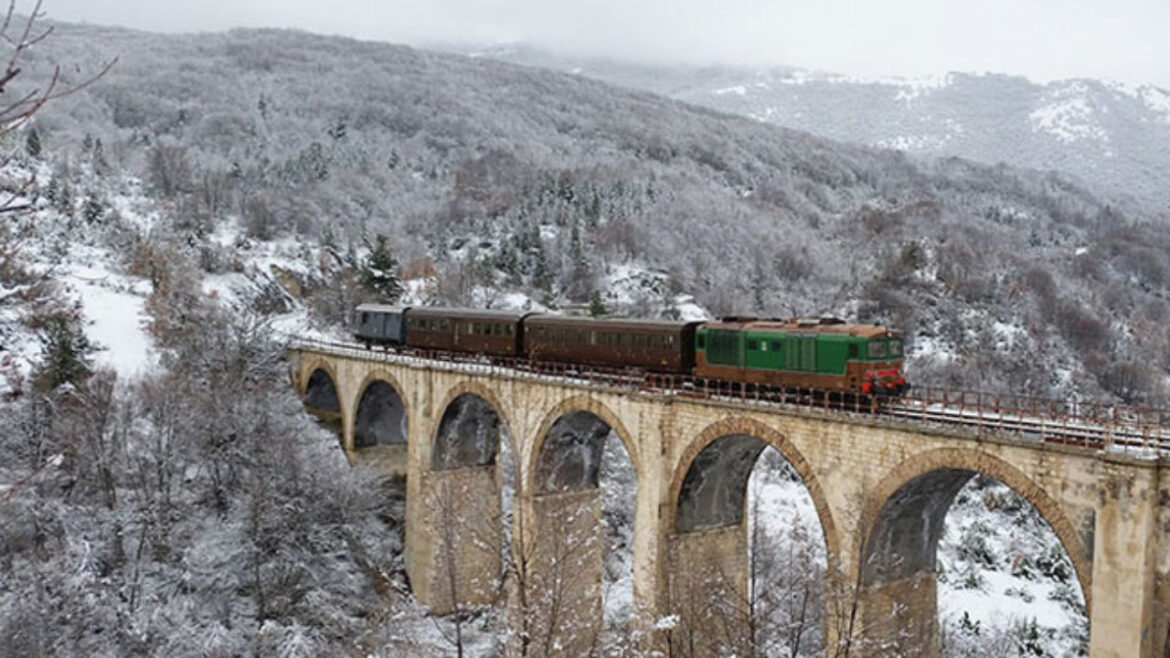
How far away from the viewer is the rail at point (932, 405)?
17562mm

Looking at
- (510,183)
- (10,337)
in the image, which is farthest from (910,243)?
(10,337)

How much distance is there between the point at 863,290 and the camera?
92188 millimetres

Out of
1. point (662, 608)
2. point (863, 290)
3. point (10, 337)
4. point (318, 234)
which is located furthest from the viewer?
point (863, 290)

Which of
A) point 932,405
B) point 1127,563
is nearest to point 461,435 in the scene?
point 932,405

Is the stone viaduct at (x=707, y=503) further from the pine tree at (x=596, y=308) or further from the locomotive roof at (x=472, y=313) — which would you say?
the pine tree at (x=596, y=308)

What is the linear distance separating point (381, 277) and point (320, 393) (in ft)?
61.9

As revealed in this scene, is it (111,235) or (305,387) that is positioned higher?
(111,235)

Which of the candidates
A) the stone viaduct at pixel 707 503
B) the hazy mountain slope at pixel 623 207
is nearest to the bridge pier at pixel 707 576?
the stone viaduct at pixel 707 503

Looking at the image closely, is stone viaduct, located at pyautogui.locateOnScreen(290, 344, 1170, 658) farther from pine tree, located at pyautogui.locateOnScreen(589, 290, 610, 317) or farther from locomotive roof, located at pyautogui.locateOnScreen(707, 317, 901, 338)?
pine tree, located at pyautogui.locateOnScreen(589, 290, 610, 317)

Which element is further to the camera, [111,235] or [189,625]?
[111,235]

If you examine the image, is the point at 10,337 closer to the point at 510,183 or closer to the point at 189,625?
the point at 189,625

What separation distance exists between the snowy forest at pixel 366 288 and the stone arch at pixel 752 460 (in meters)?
2.20

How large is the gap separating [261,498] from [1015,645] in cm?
3306

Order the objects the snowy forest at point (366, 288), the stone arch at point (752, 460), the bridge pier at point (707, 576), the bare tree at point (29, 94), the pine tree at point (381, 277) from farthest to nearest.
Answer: the pine tree at point (381, 277)
the snowy forest at point (366, 288)
the bridge pier at point (707, 576)
the stone arch at point (752, 460)
the bare tree at point (29, 94)
